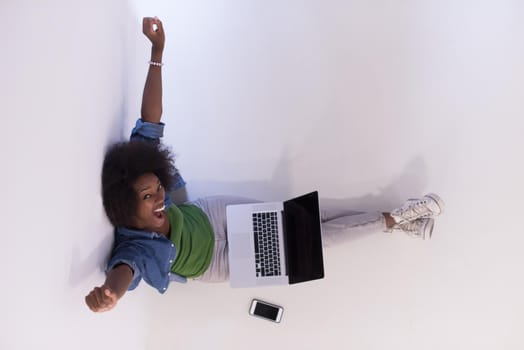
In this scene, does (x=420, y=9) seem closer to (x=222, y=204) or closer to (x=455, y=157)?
(x=455, y=157)

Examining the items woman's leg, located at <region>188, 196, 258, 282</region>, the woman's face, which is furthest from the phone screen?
the woman's face

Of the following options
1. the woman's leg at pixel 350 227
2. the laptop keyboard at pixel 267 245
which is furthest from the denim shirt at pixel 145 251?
the woman's leg at pixel 350 227

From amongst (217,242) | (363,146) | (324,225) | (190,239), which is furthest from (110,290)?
(363,146)

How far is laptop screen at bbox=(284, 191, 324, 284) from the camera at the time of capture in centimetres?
150

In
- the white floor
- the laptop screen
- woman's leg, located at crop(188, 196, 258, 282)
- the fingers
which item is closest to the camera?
the fingers

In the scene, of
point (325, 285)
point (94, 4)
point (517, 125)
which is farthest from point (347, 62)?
point (94, 4)

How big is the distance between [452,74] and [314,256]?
0.92 meters

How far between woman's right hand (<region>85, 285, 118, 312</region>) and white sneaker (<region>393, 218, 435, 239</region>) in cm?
109

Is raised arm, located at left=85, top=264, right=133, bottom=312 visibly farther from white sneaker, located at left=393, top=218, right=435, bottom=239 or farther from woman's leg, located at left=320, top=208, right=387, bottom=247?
white sneaker, located at left=393, top=218, right=435, bottom=239

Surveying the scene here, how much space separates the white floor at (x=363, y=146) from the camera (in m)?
1.74

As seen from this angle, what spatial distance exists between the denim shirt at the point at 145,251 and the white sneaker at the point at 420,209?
84 cm

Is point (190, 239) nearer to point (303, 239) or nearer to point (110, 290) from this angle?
point (303, 239)

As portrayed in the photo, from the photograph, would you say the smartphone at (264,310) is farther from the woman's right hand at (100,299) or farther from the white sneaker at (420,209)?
the woman's right hand at (100,299)

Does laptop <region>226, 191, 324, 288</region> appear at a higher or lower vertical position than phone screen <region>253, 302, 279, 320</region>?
higher
